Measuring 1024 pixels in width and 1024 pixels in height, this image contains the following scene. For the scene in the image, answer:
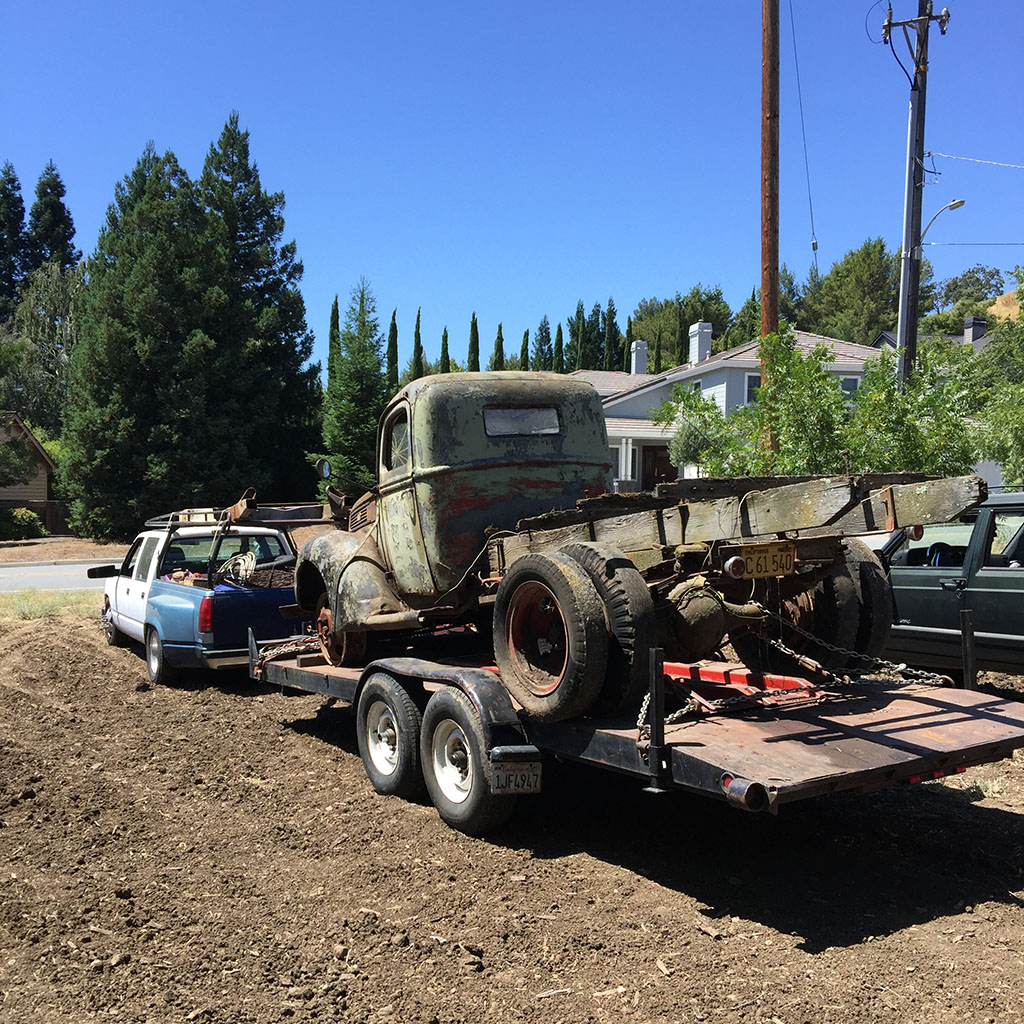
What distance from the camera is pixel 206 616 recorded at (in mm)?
9531

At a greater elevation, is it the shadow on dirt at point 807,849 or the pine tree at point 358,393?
the pine tree at point 358,393

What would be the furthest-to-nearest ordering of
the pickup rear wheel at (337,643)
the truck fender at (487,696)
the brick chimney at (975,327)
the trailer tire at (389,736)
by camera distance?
the brick chimney at (975,327), the pickup rear wheel at (337,643), the trailer tire at (389,736), the truck fender at (487,696)

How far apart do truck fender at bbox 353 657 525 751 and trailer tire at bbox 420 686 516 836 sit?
0.06 m

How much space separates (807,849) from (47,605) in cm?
1394

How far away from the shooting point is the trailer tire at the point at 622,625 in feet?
16.0

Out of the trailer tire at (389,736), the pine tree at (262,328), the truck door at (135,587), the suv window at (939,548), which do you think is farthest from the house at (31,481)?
the suv window at (939,548)

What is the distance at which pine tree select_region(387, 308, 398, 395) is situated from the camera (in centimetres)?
3284

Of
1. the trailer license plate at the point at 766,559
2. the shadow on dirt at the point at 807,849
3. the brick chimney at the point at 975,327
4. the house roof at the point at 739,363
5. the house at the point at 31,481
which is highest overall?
the brick chimney at the point at 975,327

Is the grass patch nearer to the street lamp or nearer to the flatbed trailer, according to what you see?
the flatbed trailer

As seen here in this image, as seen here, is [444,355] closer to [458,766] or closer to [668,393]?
[668,393]

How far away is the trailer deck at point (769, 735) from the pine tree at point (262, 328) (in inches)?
1114

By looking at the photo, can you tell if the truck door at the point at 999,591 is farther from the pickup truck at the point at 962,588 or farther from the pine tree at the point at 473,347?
the pine tree at the point at 473,347

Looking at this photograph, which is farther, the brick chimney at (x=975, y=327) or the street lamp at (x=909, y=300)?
the brick chimney at (x=975, y=327)

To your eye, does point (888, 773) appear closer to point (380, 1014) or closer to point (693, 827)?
point (693, 827)
